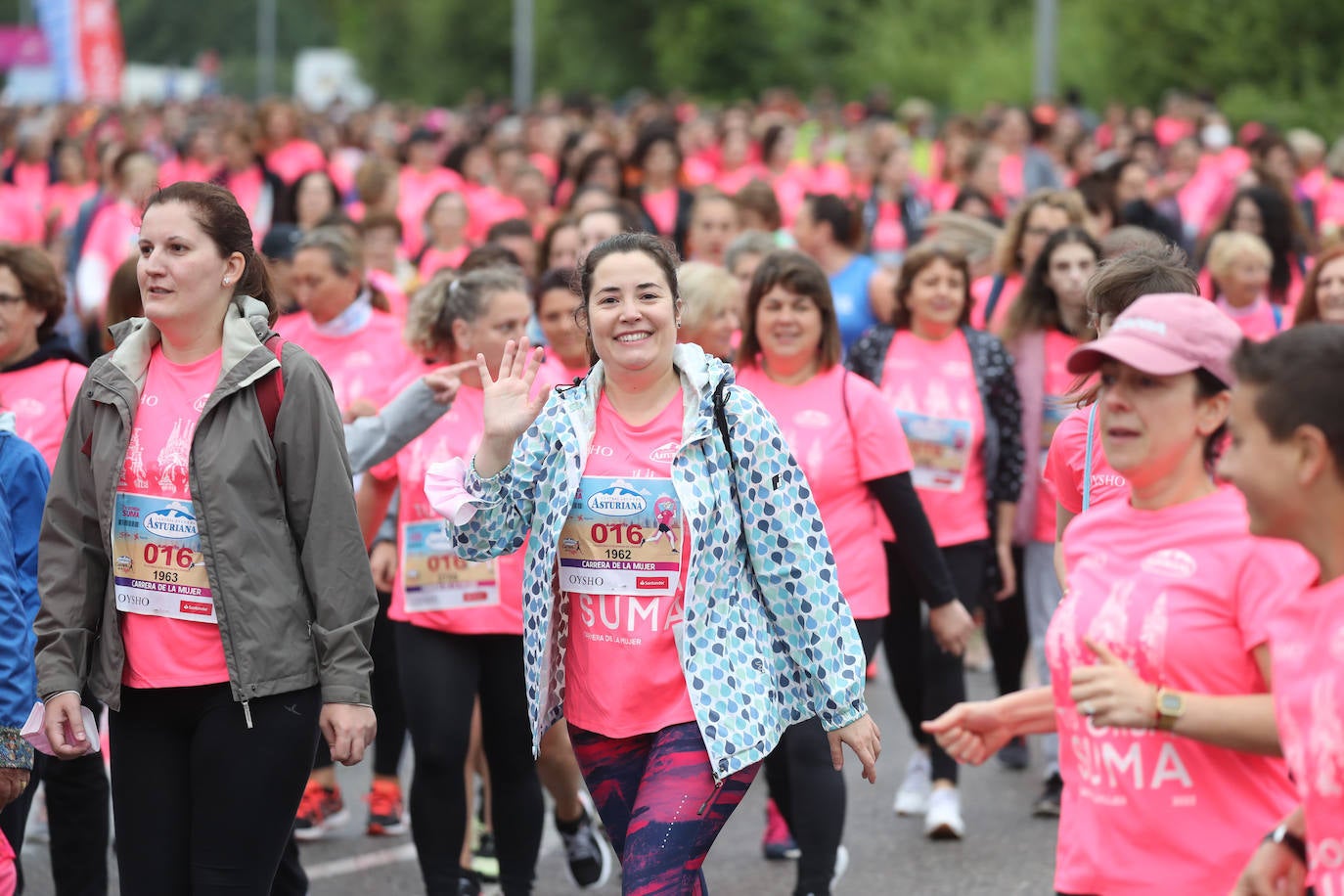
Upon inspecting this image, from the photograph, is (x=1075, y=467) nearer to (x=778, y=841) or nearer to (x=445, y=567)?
(x=445, y=567)

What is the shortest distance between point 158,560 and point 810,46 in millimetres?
48256

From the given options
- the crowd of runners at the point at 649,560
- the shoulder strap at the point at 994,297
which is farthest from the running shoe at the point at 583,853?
the shoulder strap at the point at 994,297

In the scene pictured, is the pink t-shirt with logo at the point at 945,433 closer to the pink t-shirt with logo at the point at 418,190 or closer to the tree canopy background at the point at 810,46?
the pink t-shirt with logo at the point at 418,190

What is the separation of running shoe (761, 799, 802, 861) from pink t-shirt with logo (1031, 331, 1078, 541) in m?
1.64

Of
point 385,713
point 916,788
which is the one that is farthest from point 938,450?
point 385,713

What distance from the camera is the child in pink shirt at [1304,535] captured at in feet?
9.05

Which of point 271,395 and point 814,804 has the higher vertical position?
point 271,395

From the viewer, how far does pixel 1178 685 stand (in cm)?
313

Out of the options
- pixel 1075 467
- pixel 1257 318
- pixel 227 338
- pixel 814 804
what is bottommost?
pixel 814 804

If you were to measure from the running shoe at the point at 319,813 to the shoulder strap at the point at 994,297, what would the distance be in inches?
144

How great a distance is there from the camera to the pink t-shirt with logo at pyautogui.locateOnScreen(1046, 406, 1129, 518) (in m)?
4.64

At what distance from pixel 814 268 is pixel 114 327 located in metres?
2.64

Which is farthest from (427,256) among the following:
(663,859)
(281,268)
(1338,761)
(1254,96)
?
(1254,96)

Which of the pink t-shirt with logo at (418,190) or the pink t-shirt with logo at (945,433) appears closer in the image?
the pink t-shirt with logo at (945,433)
